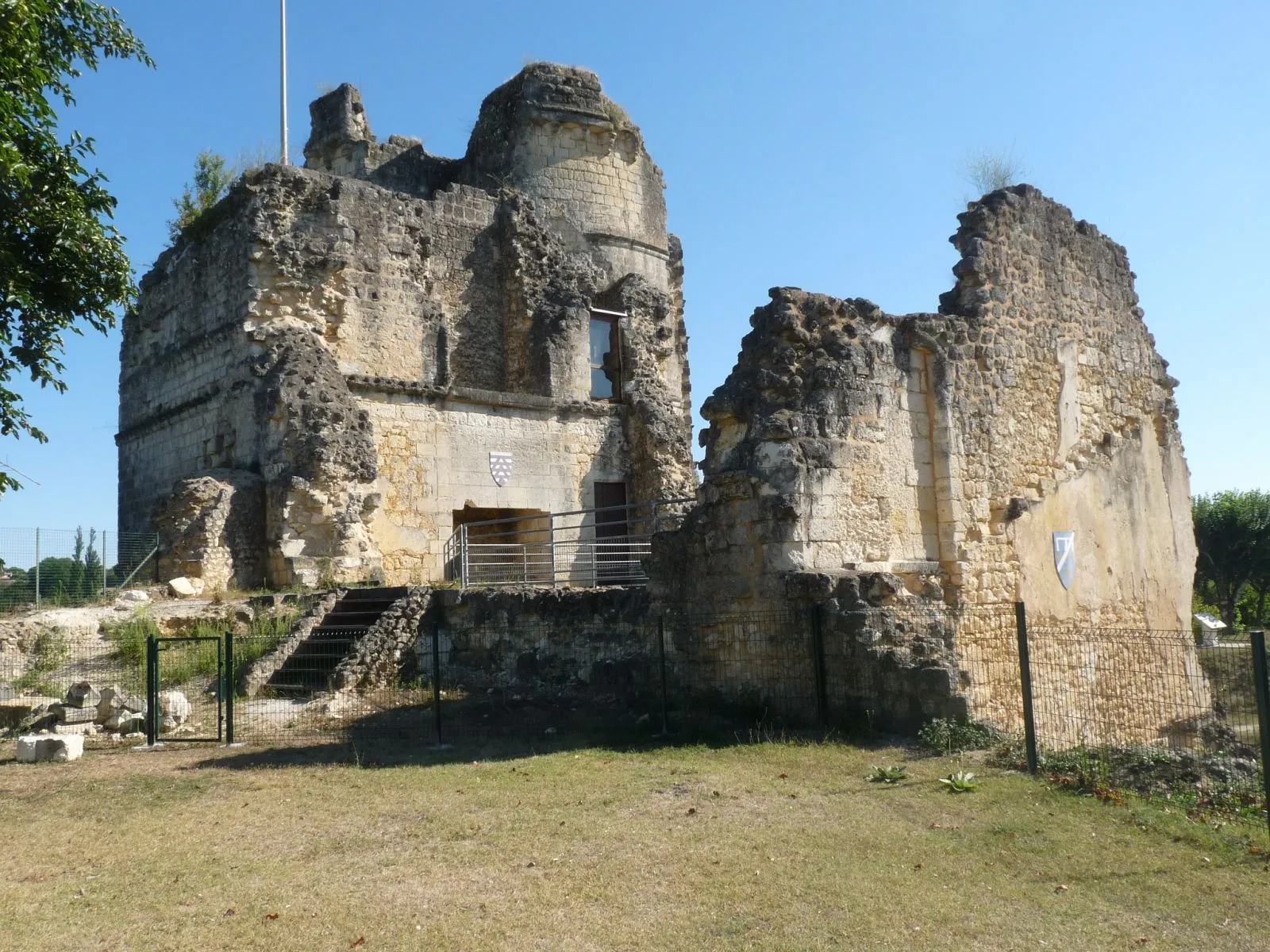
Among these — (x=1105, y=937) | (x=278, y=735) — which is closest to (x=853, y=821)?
(x=1105, y=937)

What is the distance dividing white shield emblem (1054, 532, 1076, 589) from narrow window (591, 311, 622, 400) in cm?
1071

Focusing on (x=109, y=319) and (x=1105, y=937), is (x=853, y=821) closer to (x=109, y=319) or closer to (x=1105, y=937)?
(x=1105, y=937)

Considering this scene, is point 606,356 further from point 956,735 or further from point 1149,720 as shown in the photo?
point 956,735

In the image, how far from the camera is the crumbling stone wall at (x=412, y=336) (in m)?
16.9

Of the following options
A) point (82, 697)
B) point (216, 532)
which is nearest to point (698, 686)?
point (82, 697)

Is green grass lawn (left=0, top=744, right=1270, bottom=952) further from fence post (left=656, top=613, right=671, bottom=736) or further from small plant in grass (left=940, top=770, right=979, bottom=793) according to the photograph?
fence post (left=656, top=613, right=671, bottom=736)

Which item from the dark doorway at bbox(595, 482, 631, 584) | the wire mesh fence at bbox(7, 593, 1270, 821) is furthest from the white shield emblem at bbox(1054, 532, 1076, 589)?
the dark doorway at bbox(595, 482, 631, 584)

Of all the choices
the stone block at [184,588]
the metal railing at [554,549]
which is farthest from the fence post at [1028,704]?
the stone block at [184,588]

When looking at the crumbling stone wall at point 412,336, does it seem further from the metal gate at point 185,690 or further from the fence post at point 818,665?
the fence post at point 818,665

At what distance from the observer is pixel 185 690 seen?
12383mm

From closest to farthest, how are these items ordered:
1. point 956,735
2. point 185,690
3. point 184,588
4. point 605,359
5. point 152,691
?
1. point 956,735
2. point 152,691
3. point 185,690
4. point 184,588
5. point 605,359

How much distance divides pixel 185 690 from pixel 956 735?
8.41m

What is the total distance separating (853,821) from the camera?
6574 millimetres

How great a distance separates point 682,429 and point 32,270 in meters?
13.6
